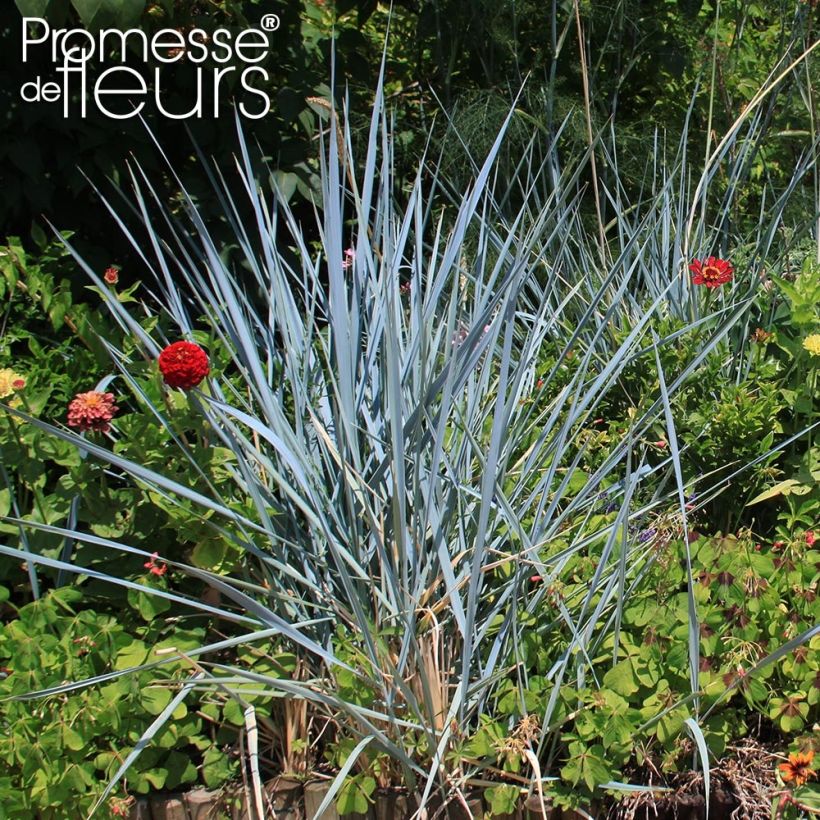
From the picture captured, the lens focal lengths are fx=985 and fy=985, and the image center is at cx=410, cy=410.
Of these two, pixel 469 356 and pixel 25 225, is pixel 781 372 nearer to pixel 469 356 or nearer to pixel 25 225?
pixel 469 356

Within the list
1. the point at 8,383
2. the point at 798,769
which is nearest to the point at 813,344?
the point at 798,769

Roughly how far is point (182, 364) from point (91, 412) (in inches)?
12.3

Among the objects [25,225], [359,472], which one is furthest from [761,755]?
[25,225]

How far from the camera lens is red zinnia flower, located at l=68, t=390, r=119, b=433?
66.9 inches

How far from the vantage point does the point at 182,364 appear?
4.88ft

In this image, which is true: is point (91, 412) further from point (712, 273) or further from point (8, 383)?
point (712, 273)

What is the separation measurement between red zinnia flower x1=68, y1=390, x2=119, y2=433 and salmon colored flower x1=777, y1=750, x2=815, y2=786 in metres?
1.25

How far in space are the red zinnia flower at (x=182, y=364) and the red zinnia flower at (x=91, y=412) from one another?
0.91ft

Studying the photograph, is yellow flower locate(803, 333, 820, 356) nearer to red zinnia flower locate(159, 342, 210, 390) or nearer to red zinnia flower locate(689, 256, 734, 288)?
red zinnia flower locate(689, 256, 734, 288)

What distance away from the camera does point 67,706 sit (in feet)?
5.32

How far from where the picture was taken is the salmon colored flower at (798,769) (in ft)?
4.94

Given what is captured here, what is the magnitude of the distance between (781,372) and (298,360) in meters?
1.19

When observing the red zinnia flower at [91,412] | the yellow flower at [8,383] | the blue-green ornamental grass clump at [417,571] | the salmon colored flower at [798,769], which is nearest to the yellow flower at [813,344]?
the blue-green ornamental grass clump at [417,571]

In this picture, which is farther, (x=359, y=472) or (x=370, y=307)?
(x=370, y=307)
